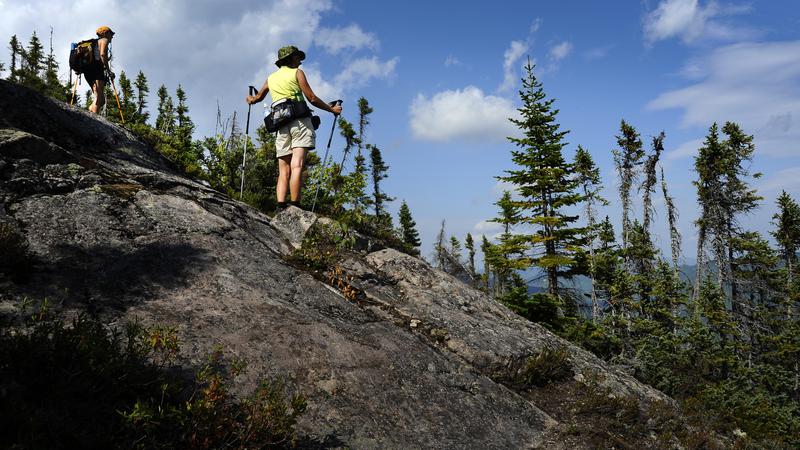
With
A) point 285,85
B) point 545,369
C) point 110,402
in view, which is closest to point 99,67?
point 285,85

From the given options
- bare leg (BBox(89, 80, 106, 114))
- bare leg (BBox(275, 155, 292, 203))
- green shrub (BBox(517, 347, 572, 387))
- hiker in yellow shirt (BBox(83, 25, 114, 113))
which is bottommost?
green shrub (BBox(517, 347, 572, 387))

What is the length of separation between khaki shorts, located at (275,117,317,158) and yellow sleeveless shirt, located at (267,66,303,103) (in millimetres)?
416

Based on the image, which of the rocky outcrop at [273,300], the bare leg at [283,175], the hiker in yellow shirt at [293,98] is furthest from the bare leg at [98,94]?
the bare leg at [283,175]

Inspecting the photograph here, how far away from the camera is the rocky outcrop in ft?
12.0

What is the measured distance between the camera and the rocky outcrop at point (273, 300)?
12.0 feet

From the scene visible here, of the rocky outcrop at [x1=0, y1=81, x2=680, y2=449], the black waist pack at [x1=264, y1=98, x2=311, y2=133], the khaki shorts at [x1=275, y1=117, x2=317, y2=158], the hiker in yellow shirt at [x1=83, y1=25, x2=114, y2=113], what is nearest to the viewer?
the rocky outcrop at [x1=0, y1=81, x2=680, y2=449]

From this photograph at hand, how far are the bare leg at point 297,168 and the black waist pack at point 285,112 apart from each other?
50 cm

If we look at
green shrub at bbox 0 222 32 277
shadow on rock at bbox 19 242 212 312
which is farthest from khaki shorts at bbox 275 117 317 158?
green shrub at bbox 0 222 32 277

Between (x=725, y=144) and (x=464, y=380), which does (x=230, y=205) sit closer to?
(x=464, y=380)

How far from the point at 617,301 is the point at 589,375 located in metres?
28.1

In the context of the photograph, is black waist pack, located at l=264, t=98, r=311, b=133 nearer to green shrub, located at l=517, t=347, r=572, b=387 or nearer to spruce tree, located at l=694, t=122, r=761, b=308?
green shrub, located at l=517, t=347, r=572, b=387

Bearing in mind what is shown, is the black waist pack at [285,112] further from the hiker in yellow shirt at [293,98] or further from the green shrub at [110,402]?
the green shrub at [110,402]

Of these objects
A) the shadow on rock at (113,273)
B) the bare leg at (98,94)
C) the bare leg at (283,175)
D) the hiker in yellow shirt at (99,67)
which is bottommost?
the shadow on rock at (113,273)

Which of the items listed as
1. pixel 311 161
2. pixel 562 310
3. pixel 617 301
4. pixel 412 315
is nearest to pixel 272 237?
pixel 412 315
